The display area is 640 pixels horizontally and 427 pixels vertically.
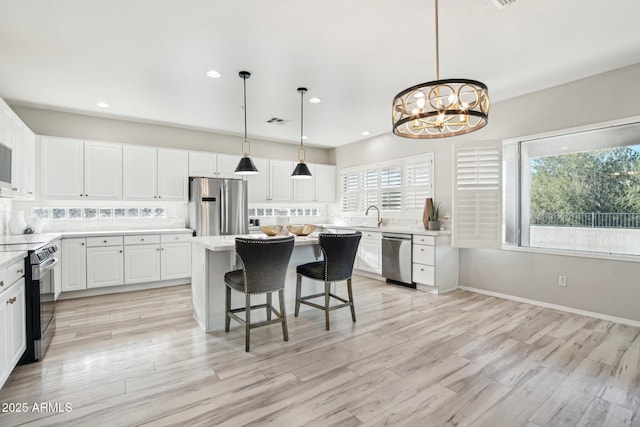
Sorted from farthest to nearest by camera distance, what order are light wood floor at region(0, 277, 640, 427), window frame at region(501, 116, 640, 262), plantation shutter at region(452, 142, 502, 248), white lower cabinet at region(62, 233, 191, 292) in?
white lower cabinet at region(62, 233, 191, 292)
plantation shutter at region(452, 142, 502, 248)
window frame at region(501, 116, 640, 262)
light wood floor at region(0, 277, 640, 427)

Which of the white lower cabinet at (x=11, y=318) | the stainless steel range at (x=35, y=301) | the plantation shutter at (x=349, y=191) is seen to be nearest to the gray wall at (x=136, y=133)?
the plantation shutter at (x=349, y=191)

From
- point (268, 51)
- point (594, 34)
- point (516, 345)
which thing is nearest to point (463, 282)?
point (516, 345)

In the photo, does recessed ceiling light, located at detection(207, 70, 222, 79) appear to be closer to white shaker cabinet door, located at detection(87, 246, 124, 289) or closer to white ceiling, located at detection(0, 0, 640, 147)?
white ceiling, located at detection(0, 0, 640, 147)

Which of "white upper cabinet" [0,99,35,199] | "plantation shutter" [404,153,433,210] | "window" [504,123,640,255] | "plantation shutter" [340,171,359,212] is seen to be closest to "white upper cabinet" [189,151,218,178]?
"white upper cabinet" [0,99,35,199]

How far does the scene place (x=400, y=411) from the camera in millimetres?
1986

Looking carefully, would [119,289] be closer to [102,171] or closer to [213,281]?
[102,171]

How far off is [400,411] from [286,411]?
2.31ft

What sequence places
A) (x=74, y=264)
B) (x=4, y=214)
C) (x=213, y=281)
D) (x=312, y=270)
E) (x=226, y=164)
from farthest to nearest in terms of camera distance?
(x=226, y=164)
(x=74, y=264)
(x=4, y=214)
(x=312, y=270)
(x=213, y=281)

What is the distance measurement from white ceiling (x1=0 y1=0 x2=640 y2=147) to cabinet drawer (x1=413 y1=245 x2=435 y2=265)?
215 cm

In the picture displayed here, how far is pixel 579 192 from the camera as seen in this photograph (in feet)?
12.7

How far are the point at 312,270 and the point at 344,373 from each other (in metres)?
1.17

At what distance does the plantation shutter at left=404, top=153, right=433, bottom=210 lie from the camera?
537 cm

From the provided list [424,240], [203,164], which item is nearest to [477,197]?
[424,240]

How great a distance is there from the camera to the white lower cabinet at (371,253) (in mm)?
5480
